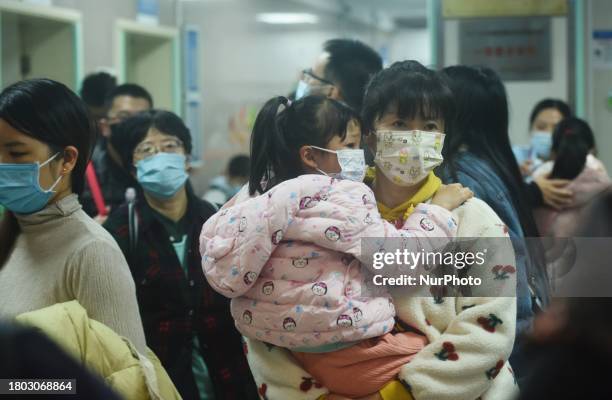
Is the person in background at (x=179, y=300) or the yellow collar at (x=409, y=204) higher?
the yellow collar at (x=409, y=204)

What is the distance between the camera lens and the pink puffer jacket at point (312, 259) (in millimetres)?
1768

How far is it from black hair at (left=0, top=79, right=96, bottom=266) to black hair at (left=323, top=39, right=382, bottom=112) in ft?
3.99

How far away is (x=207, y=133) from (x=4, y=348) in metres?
6.95

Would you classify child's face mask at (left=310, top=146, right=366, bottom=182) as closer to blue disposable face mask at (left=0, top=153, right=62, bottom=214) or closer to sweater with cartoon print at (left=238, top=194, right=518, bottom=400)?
sweater with cartoon print at (left=238, top=194, right=518, bottom=400)

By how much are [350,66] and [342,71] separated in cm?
4

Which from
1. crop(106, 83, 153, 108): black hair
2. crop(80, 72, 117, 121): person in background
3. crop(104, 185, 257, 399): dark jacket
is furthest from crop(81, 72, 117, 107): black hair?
crop(104, 185, 257, 399): dark jacket

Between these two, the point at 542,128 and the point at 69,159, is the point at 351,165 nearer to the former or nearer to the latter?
the point at 69,159

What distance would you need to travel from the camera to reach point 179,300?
8.88 feet

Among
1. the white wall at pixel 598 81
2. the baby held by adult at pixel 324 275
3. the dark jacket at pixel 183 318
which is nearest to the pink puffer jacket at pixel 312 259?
the baby held by adult at pixel 324 275

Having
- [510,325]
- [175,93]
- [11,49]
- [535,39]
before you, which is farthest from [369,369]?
[175,93]

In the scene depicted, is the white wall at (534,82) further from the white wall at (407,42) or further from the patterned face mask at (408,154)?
the white wall at (407,42)

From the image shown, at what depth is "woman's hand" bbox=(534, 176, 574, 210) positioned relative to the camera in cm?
315

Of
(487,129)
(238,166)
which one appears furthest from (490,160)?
(238,166)

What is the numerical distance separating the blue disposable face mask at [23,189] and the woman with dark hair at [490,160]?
3.71 ft
